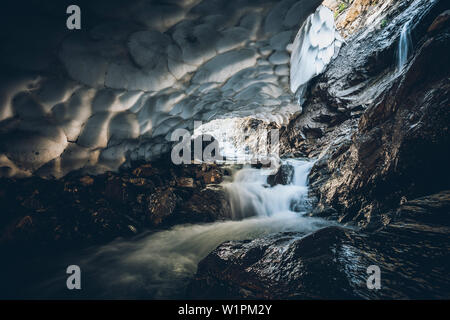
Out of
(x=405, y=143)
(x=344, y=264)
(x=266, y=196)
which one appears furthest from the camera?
(x=266, y=196)

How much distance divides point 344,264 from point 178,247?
2409mm

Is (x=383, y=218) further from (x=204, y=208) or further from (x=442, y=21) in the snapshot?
(x=204, y=208)

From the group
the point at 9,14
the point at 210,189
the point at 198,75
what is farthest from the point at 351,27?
the point at 9,14

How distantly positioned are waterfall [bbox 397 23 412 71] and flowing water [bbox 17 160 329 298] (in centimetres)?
303

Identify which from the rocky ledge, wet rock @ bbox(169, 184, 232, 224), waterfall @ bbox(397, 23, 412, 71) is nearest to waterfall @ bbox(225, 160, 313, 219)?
wet rock @ bbox(169, 184, 232, 224)

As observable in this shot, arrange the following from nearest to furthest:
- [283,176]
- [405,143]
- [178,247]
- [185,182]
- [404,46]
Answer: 1. [405,143]
2. [178,247]
3. [404,46]
4. [185,182]
5. [283,176]

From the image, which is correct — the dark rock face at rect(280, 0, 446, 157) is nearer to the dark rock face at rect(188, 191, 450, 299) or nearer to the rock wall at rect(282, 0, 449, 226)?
the rock wall at rect(282, 0, 449, 226)

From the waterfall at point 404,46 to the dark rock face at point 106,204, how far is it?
4914mm

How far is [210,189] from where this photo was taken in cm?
444

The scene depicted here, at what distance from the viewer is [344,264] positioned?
1602 millimetres

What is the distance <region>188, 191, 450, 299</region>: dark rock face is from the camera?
4.56 ft

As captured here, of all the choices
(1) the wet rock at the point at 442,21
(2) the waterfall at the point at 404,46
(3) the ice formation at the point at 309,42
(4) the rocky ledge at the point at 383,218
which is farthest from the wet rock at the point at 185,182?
(2) the waterfall at the point at 404,46

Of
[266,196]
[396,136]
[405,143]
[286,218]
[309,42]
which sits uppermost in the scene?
[309,42]

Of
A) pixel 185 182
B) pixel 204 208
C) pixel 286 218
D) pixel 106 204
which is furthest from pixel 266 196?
pixel 106 204
